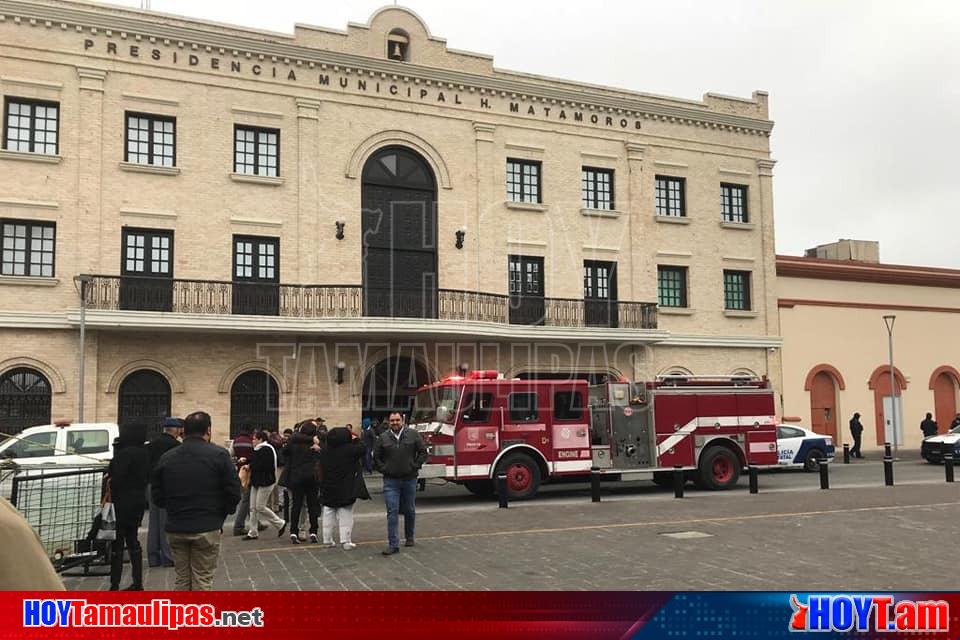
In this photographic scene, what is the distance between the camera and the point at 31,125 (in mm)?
20891

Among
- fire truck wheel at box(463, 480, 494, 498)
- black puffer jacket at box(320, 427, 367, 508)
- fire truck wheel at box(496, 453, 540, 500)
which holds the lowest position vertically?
fire truck wheel at box(463, 480, 494, 498)

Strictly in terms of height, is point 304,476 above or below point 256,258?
below

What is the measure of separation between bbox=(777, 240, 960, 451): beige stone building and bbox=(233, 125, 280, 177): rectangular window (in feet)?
60.8

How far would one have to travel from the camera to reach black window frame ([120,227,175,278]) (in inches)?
848

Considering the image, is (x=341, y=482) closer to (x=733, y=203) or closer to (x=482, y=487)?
(x=482, y=487)

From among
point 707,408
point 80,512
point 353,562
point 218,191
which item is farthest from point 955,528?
point 218,191

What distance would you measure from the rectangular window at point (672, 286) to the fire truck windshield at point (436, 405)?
12.9 m

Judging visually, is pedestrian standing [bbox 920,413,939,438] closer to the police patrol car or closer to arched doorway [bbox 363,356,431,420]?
the police patrol car

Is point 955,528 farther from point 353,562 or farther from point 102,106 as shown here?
point 102,106

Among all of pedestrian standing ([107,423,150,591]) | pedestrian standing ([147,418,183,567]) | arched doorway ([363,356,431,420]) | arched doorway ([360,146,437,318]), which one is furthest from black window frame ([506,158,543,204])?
pedestrian standing ([107,423,150,591])

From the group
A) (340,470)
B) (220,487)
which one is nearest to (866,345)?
(340,470)

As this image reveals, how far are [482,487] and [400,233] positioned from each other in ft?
31.8

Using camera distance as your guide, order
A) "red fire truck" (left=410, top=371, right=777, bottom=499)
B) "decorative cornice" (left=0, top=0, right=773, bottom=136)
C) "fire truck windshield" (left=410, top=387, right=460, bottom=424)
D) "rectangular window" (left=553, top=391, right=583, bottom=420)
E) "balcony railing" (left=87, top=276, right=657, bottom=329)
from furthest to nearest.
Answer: "decorative cornice" (left=0, top=0, right=773, bottom=136) < "balcony railing" (left=87, top=276, right=657, bottom=329) < "rectangular window" (left=553, top=391, right=583, bottom=420) < "fire truck windshield" (left=410, top=387, right=460, bottom=424) < "red fire truck" (left=410, top=371, right=777, bottom=499)

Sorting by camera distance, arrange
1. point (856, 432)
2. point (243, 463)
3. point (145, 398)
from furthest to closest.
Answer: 1. point (856, 432)
2. point (145, 398)
3. point (243, 463)
